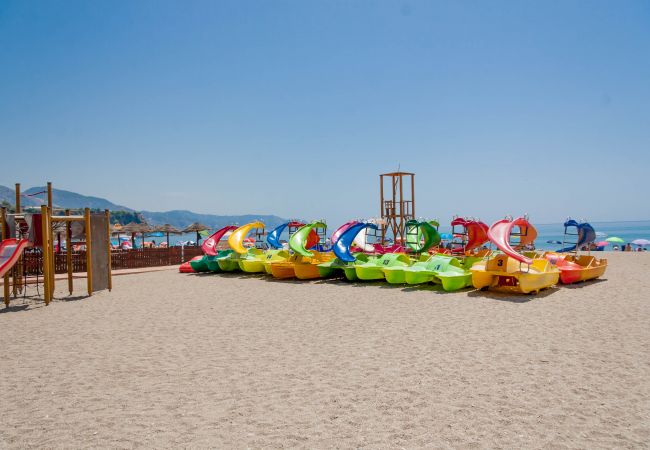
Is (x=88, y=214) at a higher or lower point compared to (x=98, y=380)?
higher

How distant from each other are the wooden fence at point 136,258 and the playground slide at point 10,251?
573 cm

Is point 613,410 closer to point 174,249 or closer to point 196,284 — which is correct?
point 196,284

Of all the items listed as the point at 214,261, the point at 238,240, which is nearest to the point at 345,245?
the point at 238,240

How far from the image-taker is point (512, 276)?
36.2ft

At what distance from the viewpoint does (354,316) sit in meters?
9.17

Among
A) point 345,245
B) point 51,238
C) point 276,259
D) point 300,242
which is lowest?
point 276,259

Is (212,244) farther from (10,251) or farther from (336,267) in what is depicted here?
(10,251)

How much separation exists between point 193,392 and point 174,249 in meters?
18.8

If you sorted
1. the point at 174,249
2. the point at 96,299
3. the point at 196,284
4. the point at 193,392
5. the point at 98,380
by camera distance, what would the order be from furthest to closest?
1. the point at 174,249
2. the point at 196,284
3. the point at 96,299
4. the point at 98,380
5. the point at 193,392

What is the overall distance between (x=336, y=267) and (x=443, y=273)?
362 cm

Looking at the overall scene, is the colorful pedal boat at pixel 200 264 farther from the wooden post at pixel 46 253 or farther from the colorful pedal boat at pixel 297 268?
the wooden post at pixel 46 253

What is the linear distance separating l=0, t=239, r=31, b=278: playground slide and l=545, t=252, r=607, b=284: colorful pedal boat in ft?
44.1

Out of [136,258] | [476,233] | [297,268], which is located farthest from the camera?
[136,258]

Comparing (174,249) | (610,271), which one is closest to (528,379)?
(610,271)
